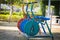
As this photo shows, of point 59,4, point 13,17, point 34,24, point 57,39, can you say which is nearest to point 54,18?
point 59,4

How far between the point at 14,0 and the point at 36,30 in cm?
1120

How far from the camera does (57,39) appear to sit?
8.74 meters

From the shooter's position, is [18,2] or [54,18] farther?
[18,2]

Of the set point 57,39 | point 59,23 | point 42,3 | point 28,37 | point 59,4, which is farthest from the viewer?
point 59,4

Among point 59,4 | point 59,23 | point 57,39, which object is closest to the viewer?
point 57,39

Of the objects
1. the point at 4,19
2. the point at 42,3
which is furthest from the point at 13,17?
→ the point at 42,3

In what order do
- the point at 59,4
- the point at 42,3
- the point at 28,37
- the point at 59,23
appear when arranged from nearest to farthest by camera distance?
the point at 28,37 → the point at 59,23 → the point at 42,3 → the point at 59,4

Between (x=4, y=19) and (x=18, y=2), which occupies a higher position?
(x=18, y=2)

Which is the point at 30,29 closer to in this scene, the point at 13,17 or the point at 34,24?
the point at 34,24

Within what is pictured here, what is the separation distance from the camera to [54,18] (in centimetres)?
1700

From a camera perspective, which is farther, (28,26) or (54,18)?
(54,18)

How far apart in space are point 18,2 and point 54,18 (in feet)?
13.2

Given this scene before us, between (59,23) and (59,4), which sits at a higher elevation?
(59,4)

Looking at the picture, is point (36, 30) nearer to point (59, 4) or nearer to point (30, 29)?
point (30, 29)
